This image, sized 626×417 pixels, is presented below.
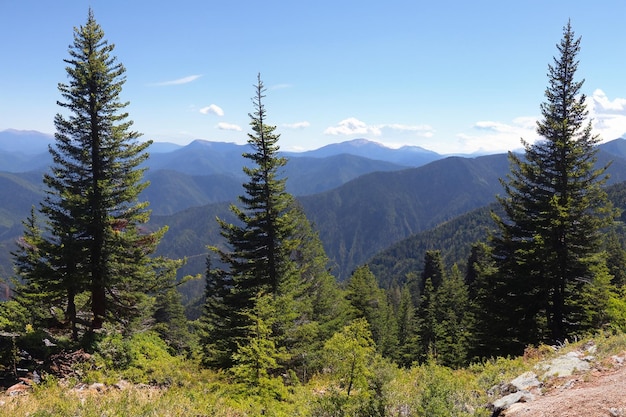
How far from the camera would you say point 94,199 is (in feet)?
51.6

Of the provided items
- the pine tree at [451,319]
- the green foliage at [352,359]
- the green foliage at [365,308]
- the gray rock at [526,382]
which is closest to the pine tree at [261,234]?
the green foliage at [352,359]

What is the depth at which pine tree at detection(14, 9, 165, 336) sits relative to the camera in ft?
50.5

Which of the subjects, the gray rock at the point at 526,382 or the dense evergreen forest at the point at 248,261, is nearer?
the gray rock at the point at 526,382

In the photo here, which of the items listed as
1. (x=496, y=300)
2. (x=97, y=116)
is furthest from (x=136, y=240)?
(x=496, y=300)

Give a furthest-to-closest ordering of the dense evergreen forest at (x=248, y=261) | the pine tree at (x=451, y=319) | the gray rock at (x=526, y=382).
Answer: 1. the pine tree at (x=451, y=319)
2. the dense evergreen forest at (x=248, y=261)
3. the gray rock at (x=526, y=382)

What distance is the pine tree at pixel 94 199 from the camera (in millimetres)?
15406

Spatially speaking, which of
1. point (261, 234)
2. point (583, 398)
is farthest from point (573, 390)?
point (261, 234)

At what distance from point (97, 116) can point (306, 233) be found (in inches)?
647

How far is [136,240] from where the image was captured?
1662 centimetres

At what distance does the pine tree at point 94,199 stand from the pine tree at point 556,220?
18314 millimetres

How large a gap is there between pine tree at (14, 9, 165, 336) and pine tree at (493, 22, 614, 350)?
18.3m

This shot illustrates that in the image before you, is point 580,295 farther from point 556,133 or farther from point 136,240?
point 136,240

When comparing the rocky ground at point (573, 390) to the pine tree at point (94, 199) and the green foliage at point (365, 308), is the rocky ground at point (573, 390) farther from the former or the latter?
the green foliage at point (365, 308)

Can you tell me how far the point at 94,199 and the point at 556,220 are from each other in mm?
20265
